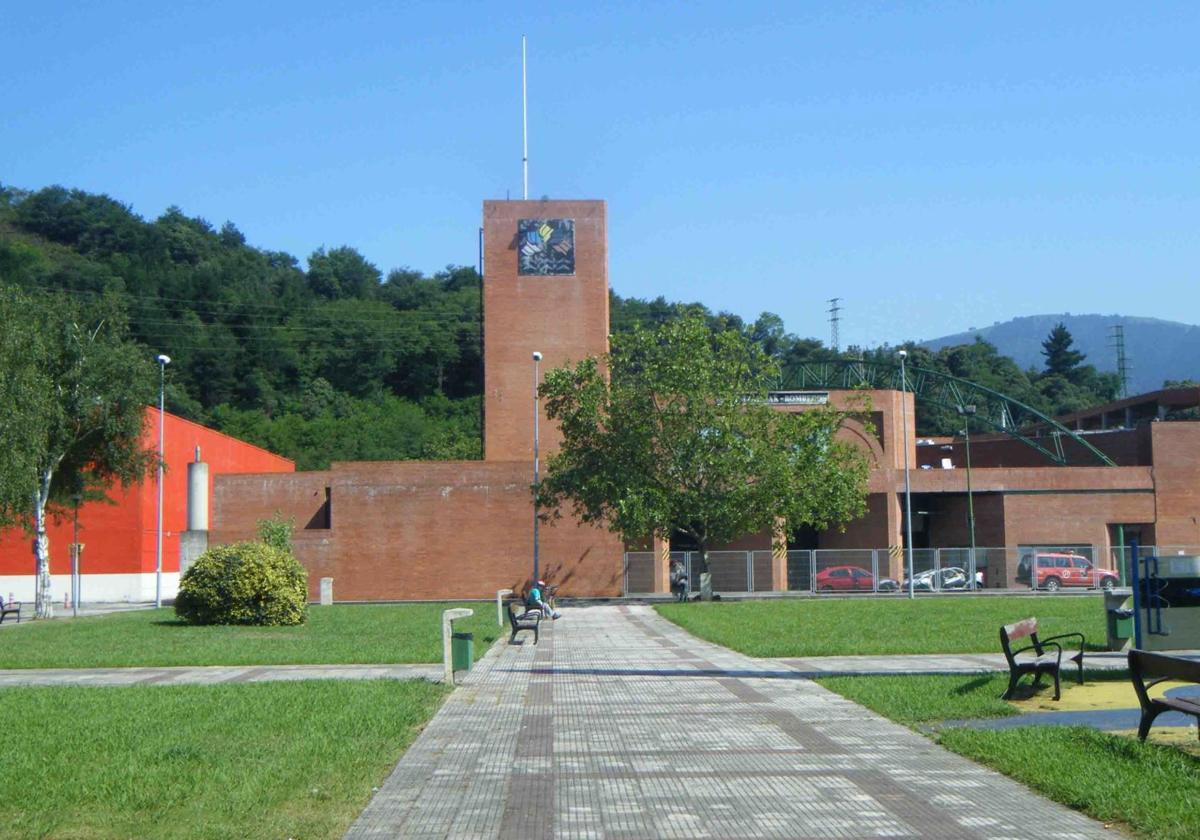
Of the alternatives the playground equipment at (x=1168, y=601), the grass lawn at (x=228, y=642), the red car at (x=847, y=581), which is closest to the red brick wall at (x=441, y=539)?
the red car at (x=847, y=581)

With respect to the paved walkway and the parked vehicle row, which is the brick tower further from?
the paved walkway

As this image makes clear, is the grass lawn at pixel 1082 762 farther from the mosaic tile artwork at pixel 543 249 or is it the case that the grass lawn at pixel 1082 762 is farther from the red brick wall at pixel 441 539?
the mosaic tile artwork at pixel 543 249

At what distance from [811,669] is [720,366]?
30.7 meters

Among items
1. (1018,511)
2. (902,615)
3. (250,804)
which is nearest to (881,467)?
(1018,511)

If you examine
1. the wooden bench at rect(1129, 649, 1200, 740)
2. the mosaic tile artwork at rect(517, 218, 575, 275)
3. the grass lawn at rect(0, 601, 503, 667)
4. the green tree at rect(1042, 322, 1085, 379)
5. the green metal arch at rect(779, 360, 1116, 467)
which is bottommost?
the grass lawn at rect(0, 601, 503, 667)

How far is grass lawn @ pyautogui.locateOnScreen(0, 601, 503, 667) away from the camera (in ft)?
70.6

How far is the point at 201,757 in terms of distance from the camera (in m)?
10.9

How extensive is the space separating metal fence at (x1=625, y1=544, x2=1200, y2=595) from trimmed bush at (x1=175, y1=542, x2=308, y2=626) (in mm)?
24750

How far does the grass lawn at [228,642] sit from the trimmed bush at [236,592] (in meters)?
0.73

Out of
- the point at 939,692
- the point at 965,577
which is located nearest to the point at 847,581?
the point at 965,577

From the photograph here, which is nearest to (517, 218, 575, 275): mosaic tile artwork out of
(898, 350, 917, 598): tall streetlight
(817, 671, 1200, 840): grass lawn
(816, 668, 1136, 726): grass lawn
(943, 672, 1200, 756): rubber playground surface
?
(898, 350, 917, 598): tall streetlight

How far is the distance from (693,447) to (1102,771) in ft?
125

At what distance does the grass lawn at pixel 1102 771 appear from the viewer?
27.4 feet

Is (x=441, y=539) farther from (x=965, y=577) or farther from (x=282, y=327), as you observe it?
(x=282, y=327)
